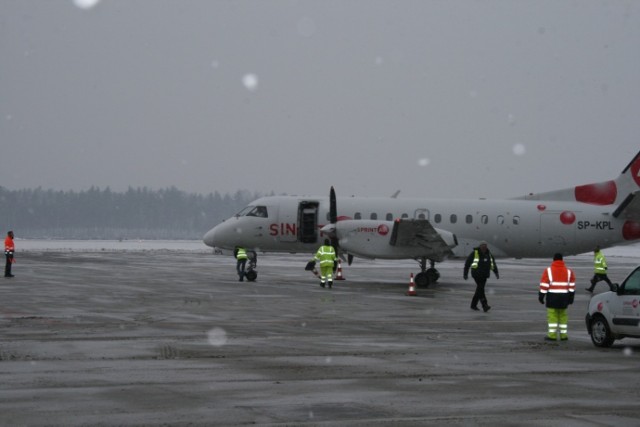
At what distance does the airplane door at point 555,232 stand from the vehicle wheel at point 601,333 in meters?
20.7

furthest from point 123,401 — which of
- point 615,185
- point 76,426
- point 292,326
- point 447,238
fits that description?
point 615,185

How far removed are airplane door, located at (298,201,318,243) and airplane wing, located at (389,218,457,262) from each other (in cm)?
422

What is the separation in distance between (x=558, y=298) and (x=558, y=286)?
293 mm

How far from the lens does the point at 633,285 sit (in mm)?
15328

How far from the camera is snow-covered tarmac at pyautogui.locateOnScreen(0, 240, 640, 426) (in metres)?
9.36

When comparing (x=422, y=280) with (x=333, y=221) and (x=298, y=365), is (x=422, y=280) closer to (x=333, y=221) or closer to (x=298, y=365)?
(x=333, y=221)

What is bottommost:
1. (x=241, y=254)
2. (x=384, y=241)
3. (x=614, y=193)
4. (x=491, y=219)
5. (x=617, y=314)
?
(x=617, y=314)

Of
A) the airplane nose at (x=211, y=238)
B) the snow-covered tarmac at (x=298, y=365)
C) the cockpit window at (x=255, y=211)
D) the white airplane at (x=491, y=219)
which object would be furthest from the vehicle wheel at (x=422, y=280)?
the airplane nose at (x=211, y=238)

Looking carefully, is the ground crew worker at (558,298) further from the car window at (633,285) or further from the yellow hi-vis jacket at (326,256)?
the yellow hi-vis jacket at (326,256)

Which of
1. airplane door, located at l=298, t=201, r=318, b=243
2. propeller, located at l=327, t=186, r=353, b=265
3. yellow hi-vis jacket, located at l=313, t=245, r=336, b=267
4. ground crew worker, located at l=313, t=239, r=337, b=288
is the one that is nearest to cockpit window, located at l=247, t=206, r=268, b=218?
airplane door, located at l=298, t=201, r=318, b=243

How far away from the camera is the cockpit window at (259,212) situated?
122ft

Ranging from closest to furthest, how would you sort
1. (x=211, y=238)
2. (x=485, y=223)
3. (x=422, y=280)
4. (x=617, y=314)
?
(x=617, y=314) → (x=422, y=280) → (x=485, y=223) → (x=211, y=238)

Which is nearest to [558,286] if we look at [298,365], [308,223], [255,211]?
[298,365]

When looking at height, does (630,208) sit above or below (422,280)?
above
